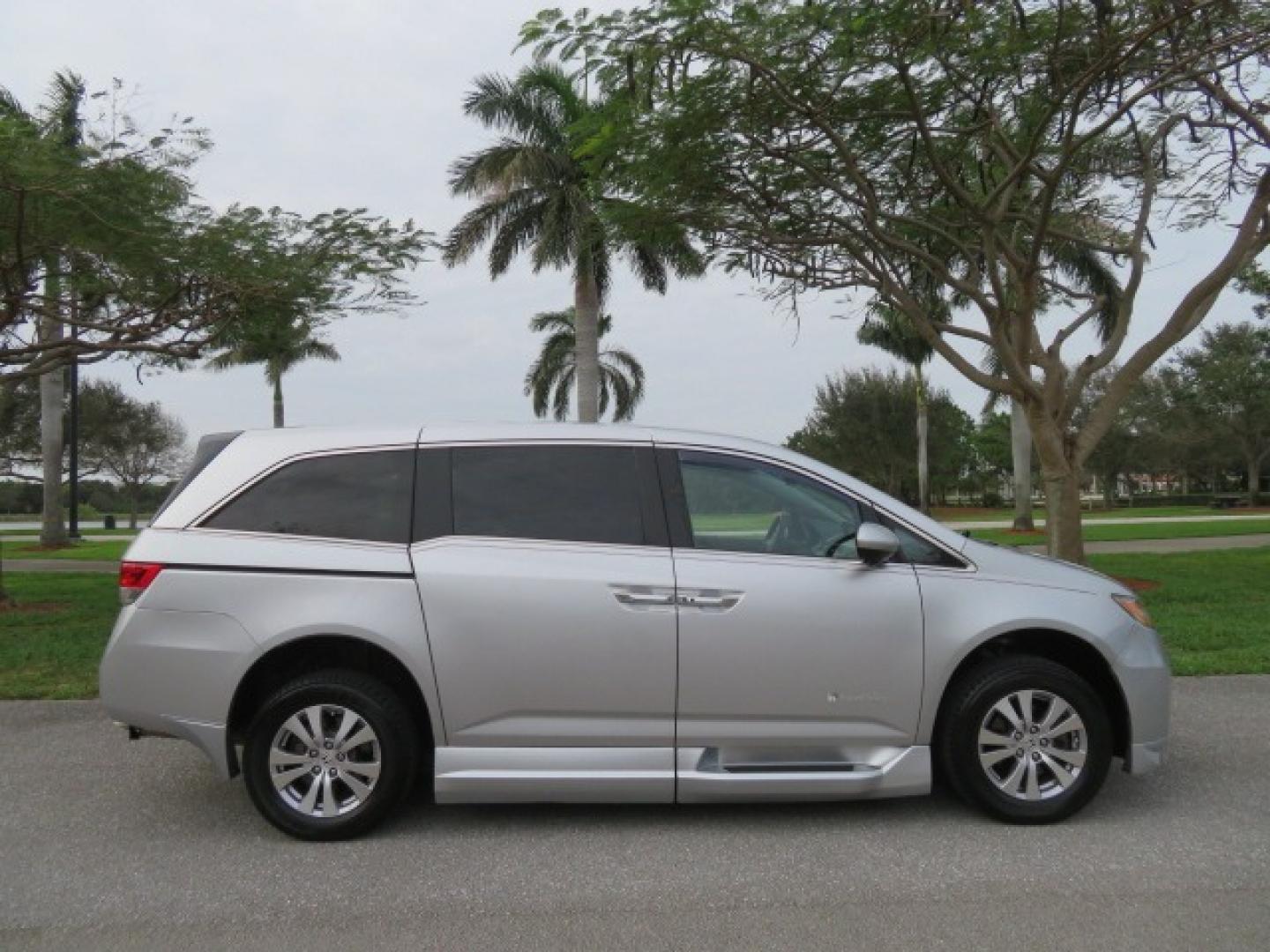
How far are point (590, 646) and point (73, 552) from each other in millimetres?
25439

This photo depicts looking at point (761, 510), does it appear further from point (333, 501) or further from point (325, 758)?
point (325, 758)

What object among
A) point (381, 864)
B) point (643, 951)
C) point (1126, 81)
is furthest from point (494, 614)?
point (1126, 81)

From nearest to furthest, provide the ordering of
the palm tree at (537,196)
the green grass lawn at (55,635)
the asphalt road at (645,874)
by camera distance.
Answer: the asphalt road at (645,874) < the green grass lawn at (55,635) < the palm tree at (537,196)

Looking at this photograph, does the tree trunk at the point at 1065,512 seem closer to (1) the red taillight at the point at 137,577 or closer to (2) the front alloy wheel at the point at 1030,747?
(2) the front alloy wheel at the point at 1030,747

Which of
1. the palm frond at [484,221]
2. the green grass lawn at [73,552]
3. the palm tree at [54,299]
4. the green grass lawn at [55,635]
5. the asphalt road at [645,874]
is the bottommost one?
the asphalt road at [645,874]

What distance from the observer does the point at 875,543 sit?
4.68m

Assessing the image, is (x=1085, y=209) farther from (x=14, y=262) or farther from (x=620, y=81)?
(x=14, y=262)

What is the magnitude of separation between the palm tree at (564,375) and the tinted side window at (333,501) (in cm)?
3601

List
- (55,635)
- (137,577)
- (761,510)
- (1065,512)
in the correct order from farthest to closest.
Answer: (1065,512), (55,635), (761,510), (137,577)

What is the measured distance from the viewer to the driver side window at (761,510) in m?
4.90

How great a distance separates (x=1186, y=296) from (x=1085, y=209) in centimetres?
274

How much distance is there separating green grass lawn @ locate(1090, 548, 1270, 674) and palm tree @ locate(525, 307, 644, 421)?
2532 centimetres

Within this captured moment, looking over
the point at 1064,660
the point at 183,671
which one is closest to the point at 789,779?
the point at 1064,660

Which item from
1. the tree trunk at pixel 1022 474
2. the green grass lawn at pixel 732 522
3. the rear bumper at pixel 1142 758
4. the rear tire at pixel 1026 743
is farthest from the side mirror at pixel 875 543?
the tree trunk at pixel 1022 474
